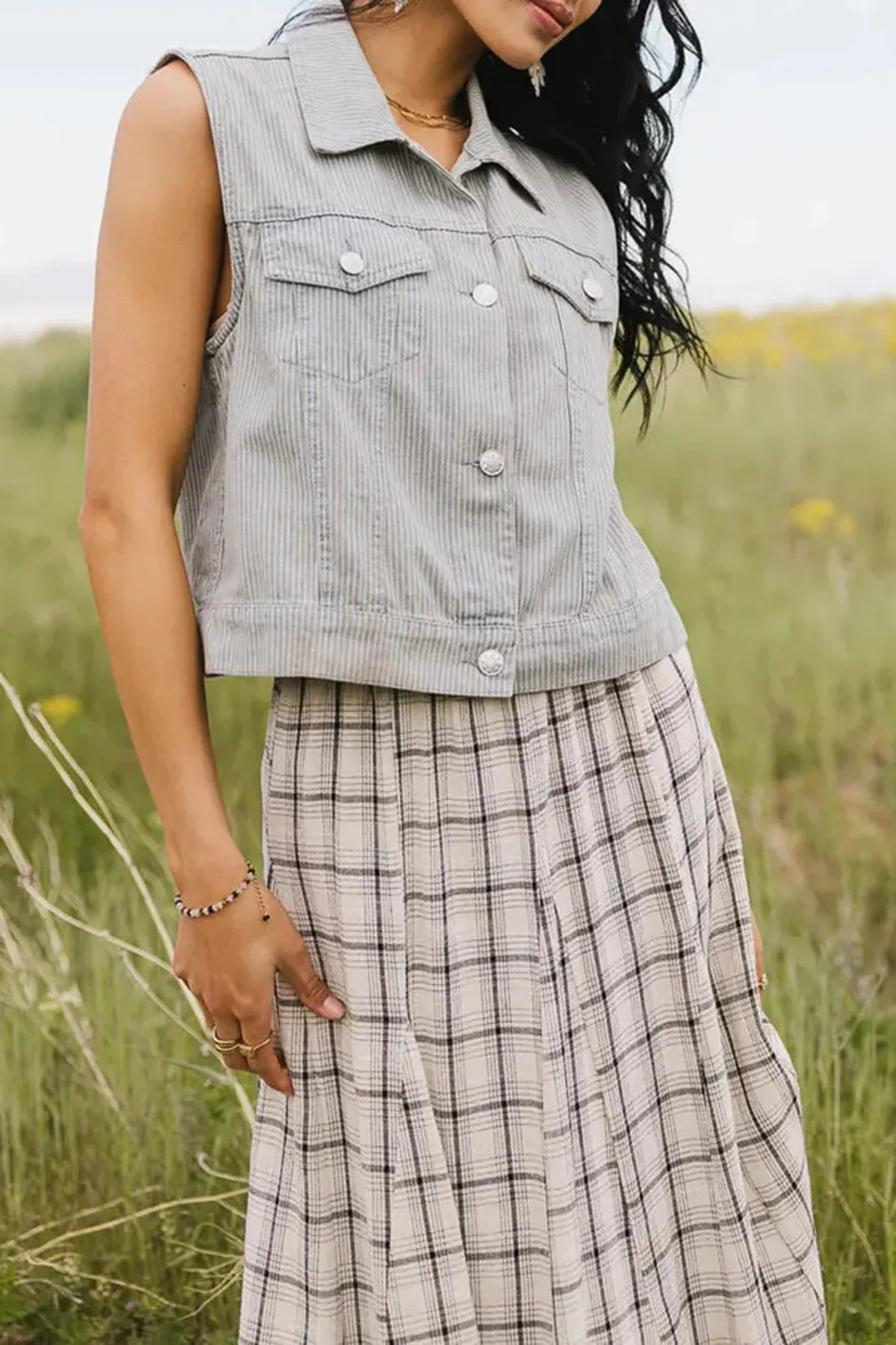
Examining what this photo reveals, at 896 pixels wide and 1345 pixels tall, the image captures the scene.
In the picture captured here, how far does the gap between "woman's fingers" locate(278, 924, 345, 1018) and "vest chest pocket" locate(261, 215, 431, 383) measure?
1.31 ft

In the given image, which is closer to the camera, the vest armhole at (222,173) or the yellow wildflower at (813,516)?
the vest armhole at (222,173)

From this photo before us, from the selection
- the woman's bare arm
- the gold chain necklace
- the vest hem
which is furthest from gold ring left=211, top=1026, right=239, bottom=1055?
the gold chain necklace

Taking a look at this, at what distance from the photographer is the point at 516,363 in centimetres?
109

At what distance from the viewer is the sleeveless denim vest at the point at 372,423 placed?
3.32 feet

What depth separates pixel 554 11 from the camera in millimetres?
1141

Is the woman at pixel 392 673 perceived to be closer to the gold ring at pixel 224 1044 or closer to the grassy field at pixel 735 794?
the gold ring at pixel 224 1044

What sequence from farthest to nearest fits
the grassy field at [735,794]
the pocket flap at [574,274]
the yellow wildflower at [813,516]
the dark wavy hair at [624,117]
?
the yellow wildflower at [813,516] < the grassy field at [735,794] < the dark wavy hair at [624,117] < the pocket flap at [574,274]

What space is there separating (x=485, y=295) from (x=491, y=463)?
0.12 meters

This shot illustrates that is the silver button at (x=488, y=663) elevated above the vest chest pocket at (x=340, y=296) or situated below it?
below

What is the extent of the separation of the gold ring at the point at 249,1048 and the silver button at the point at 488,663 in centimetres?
31

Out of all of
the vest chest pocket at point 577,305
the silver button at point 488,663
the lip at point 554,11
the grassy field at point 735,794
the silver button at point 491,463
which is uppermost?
the lip at point 554,11

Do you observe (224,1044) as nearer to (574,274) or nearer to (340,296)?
(340,296)

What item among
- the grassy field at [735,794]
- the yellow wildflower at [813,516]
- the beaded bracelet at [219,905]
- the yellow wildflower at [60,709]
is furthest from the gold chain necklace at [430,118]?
the yellow wildflower at [813,516]

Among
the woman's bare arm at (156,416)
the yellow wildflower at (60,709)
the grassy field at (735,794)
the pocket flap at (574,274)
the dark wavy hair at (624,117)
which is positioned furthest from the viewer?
the yellow wildflower at (60,709)
